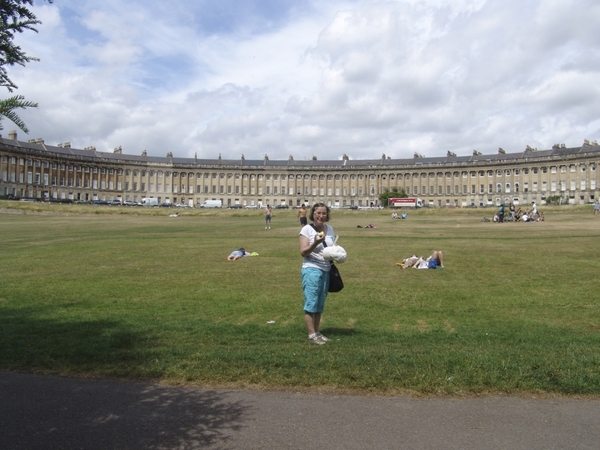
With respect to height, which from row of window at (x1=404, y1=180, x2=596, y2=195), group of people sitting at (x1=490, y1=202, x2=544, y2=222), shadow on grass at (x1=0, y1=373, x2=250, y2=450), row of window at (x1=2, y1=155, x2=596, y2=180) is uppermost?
row of window at (x1=2, y1=155, x2=596, y2=180)

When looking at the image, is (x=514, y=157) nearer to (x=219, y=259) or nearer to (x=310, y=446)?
(x=219, y=259)

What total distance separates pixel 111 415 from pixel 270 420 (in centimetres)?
179

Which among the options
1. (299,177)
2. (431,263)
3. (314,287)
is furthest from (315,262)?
(299,177)

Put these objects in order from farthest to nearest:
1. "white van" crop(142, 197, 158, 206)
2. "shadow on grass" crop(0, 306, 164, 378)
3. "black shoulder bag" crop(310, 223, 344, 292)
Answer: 1. "white van" crop(142, 197, 158, 206)
2. "black shoulder bag" crop(310, 223, 344, 292)
3. "shadow on grass" crop(0, 306, 164, 378)

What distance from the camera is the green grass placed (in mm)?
7062

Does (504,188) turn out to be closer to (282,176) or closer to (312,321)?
(282,176)

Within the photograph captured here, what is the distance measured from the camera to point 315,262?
28.4ft

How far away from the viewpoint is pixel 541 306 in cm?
1248

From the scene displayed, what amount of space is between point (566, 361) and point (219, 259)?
15.7m

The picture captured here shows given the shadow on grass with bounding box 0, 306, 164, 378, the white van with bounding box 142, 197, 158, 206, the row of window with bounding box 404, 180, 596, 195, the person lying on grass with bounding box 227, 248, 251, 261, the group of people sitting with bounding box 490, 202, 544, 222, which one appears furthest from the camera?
the white van with bounding box 142, 197, 158, 206

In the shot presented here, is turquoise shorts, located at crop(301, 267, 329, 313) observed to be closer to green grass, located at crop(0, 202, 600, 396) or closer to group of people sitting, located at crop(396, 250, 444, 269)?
green grass, located at crop(0, 202, 600, 396)

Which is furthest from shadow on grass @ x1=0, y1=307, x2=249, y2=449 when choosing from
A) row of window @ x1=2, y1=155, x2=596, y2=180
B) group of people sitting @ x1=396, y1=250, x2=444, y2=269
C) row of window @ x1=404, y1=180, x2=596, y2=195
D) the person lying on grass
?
row of window @ x1=404, y1=180, x2=596, y2=195

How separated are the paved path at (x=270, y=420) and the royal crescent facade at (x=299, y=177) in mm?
130612

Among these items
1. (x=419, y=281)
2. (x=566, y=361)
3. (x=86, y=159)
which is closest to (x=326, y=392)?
(x=566, y=361)
